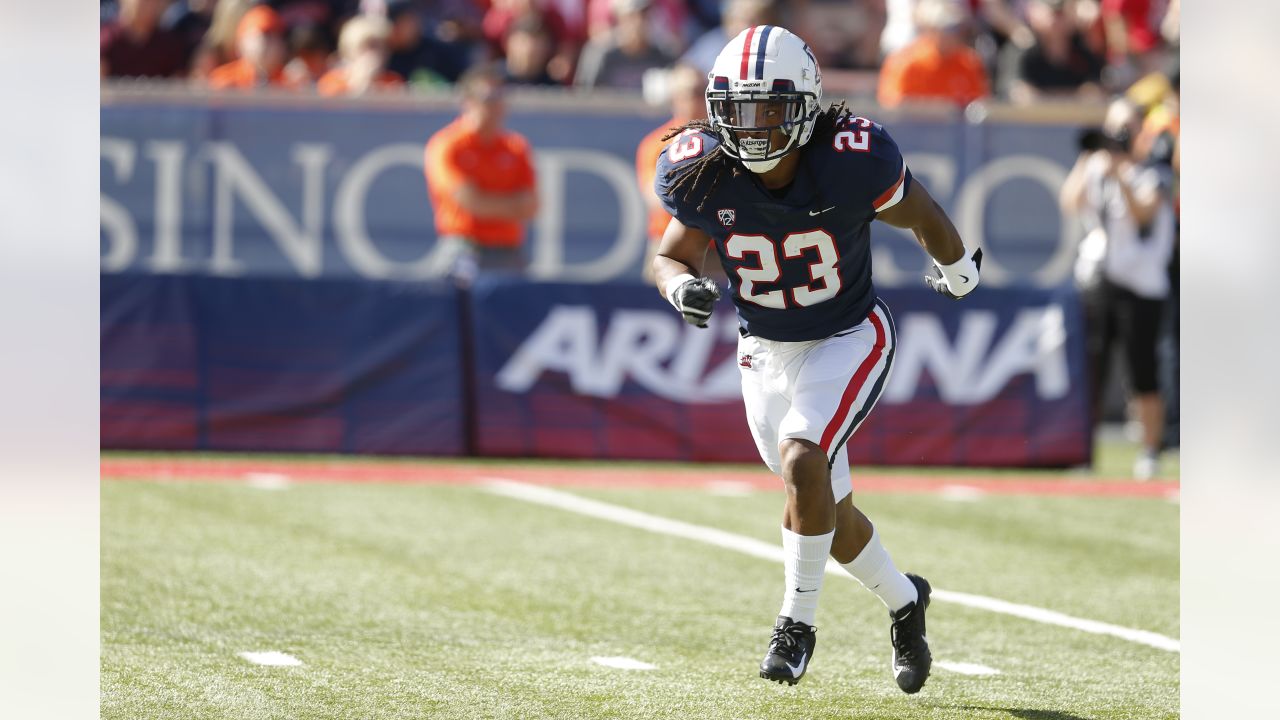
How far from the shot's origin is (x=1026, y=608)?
287 inches

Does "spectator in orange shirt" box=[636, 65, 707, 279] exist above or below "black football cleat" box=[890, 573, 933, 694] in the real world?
above

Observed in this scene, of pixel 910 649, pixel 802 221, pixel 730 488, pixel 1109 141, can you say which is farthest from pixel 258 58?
pixel 910 649

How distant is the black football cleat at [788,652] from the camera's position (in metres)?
5.29

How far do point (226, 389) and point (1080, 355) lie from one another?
5.42 m

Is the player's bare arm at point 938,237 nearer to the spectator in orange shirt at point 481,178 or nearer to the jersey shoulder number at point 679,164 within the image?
the jersey shoulder number at point 679,164

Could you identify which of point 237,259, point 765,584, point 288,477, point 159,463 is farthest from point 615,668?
point 237,259

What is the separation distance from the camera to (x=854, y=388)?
18.7 ft

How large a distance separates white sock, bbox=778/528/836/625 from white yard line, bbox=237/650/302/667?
1625 mm

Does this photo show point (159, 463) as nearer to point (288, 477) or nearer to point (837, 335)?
point (288, 477)

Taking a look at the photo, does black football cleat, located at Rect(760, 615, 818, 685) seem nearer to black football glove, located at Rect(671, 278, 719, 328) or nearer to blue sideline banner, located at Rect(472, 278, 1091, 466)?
black football glove, located at Rect(671, 278, 719, 328)

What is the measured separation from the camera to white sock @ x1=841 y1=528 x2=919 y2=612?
229 inches

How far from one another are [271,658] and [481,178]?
23.7 ft

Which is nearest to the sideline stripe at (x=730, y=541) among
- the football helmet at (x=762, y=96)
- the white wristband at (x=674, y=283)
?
the white wristband at (x=674, y=283)

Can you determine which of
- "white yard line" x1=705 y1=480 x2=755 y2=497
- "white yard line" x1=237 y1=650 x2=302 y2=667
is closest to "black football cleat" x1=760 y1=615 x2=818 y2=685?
"white yard line" x1=237 y1=650 x2=302 y2=667
